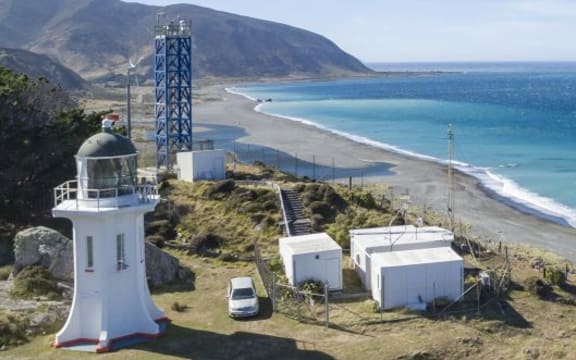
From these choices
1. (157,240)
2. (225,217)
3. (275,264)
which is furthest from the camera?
(225,217)

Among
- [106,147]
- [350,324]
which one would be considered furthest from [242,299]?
[106,147]

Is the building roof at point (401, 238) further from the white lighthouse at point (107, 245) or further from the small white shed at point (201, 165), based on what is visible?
the small white shed at point (201, 165)

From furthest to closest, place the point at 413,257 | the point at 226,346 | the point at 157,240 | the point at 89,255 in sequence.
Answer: the point at 157,240 → the point at 413,257 → the point at 226,346 → the point at 89,255

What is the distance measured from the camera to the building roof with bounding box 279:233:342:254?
26152mm

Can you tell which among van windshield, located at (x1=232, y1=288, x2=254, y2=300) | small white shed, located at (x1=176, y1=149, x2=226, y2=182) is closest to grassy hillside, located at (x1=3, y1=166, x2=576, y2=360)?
van windshield, located at (x1=232, y1=288, x2=254, y2=300)

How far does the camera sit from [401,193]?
174ft

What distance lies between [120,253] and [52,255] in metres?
6.87

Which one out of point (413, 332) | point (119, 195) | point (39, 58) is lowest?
point (413, 332)

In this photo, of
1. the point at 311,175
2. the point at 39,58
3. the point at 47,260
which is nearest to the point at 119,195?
the point at 47,260

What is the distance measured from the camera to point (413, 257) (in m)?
25.3

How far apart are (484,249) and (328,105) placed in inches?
4856

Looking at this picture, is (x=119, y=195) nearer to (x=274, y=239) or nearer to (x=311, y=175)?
(x=274, y=239)

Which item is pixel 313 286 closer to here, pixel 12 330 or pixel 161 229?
pixel 12 330

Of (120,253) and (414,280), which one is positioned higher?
(120,253)
